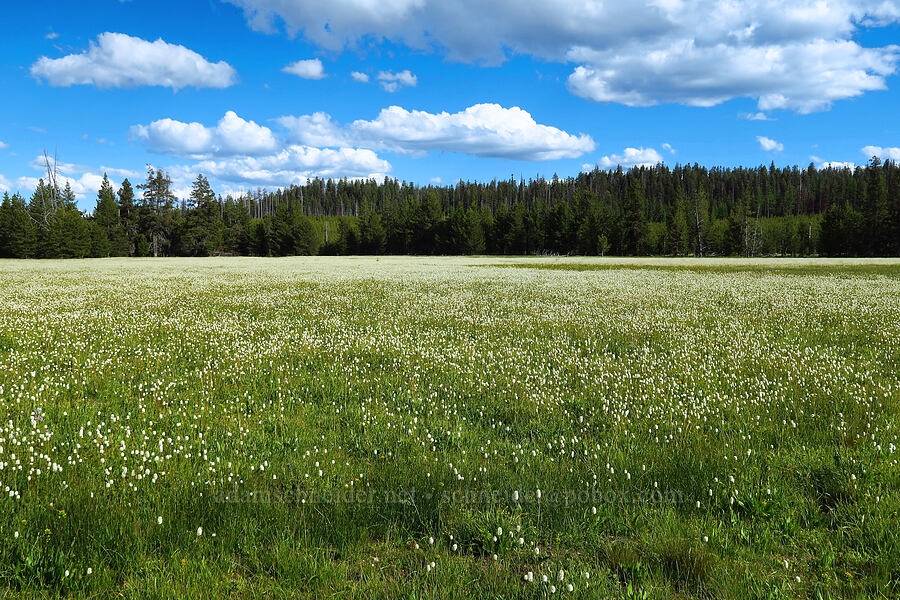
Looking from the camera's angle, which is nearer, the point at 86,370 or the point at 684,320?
the point at 86,370

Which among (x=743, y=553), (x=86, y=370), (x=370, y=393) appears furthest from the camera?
(x=86, y=370)

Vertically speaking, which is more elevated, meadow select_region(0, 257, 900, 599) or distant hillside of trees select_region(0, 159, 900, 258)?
distant hillside of trees select_region(0, 159, 900, 258)

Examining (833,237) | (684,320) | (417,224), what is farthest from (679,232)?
(684,320)

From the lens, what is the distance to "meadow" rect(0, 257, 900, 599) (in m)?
3.47

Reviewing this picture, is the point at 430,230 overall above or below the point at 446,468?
above

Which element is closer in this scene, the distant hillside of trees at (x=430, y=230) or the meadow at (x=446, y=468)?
the meadow at (x=446, y=468)

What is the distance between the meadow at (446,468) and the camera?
3.47 meters

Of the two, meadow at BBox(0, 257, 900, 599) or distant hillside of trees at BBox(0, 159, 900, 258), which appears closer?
meadow at BBox(0, 257, 900, 599)

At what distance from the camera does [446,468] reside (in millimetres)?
5055

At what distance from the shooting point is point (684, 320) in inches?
581

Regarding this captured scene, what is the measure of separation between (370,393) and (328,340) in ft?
13.6

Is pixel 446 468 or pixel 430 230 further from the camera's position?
pixel 430 230

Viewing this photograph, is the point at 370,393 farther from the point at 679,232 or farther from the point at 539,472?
the point at 679,232

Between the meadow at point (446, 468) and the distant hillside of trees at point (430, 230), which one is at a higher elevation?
the distant hillside of trees at point (430, 230)
